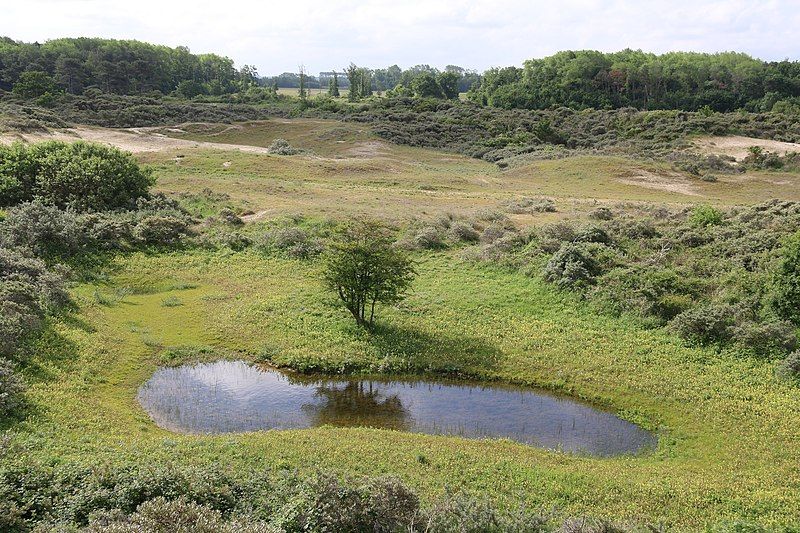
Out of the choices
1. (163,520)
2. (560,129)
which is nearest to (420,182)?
(560,129)

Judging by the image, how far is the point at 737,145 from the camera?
75.8 metres

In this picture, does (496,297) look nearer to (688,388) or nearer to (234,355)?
(688,388)

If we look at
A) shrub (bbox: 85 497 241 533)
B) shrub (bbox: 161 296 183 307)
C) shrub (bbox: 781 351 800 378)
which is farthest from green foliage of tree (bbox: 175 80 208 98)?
shrub (bbox: 85 497 241 533)

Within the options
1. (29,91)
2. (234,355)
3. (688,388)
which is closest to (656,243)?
(688,388)

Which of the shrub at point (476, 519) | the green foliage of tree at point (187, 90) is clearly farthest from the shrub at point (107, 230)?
the green foliage of tree at point (187, 90)

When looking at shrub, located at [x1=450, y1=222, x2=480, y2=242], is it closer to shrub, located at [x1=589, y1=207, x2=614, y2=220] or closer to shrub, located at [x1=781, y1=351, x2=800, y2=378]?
shrub, located at [x1=589, y1=207, x2=614, y2=220]

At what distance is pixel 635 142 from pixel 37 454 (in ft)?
258

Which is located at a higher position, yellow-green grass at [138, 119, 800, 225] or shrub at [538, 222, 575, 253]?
yellow-green grass at [138, 119, 800, 225]

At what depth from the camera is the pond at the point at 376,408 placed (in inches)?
826

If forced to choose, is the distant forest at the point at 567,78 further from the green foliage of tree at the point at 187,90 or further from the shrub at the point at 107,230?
the shrub at the point at 107,230

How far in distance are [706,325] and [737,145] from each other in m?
59.6

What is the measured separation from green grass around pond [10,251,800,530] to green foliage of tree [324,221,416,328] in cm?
135

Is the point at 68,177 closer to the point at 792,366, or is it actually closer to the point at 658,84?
the point at 792,366

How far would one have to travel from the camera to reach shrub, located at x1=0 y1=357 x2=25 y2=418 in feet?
59.8
